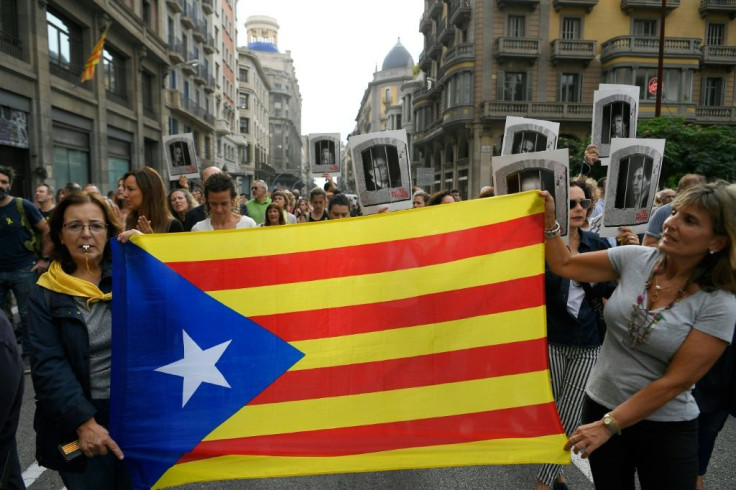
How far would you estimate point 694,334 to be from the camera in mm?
2059

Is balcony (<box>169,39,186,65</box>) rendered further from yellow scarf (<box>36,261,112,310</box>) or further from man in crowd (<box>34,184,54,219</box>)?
yellow scarf (<box>36,261,112,310</box>)

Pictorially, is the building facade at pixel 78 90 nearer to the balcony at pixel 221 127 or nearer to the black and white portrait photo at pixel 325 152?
the black and white portrait photo at pixel 325 152

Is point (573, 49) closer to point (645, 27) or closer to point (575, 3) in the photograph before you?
point (575, 3)

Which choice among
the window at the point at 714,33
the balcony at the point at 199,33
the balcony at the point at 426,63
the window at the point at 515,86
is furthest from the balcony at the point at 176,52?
the window at the point at 714,33

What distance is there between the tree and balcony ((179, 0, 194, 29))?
2511cm

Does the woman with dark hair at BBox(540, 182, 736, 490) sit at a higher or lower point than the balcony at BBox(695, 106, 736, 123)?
lower

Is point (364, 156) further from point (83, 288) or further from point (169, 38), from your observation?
point (169, 38)

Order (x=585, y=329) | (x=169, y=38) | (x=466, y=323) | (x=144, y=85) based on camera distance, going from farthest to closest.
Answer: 1. (x=169, y=38)
2. (x=144, y=85)
3. (x=585, y=329)
4. (x=466, y=323)

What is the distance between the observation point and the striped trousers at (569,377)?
334 cm

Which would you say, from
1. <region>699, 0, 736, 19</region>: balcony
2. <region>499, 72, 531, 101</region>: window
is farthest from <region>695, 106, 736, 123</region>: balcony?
<region>499, 72, 531, 101</region>: window

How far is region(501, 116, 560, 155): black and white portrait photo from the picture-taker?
540 centimetres

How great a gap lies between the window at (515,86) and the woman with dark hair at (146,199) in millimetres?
31883

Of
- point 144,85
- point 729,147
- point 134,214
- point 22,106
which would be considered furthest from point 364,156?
point 144,85

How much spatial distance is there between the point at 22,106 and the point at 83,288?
14.0 m
